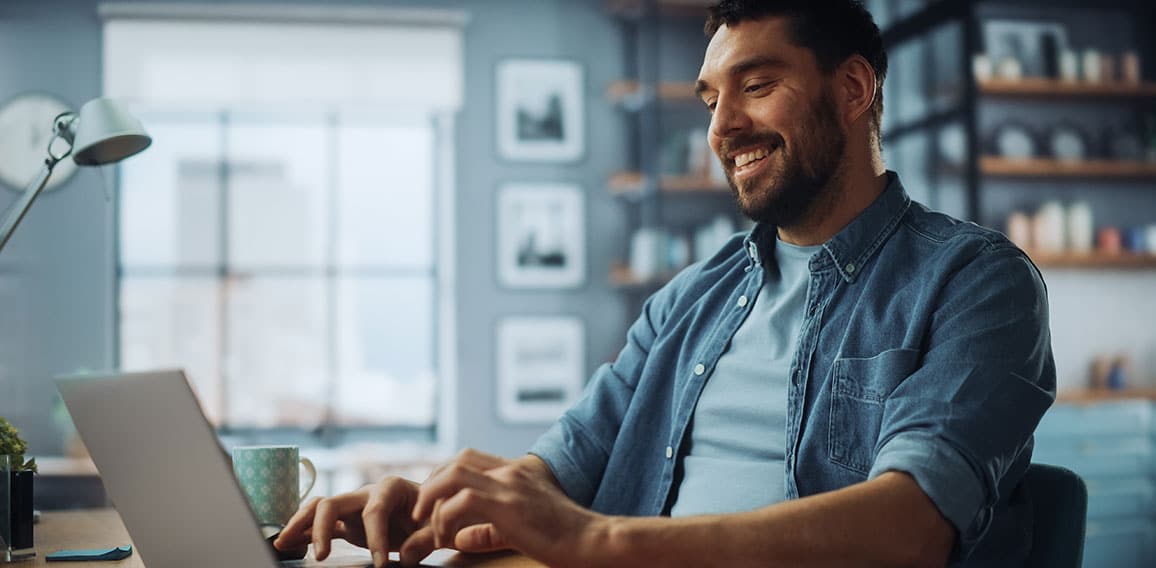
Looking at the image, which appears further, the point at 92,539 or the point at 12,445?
the point at 92,539

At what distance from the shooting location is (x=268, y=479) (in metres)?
1.30

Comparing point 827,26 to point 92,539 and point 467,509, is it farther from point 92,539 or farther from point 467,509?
point 92,539

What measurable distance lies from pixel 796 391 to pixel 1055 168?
3013 mm

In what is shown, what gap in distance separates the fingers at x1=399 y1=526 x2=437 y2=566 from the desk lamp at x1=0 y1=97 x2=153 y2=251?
0.69 metres

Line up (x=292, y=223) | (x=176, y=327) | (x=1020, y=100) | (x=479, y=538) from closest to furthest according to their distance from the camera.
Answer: (x=479, y=538)
(x=1020, y=100)
(x=176, y=327)
(x=292, y=223)

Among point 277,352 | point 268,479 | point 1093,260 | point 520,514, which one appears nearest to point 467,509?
point 520,514

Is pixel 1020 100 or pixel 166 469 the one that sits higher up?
pixel 1020 100

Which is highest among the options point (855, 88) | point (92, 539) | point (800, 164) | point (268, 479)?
point (855, 88)

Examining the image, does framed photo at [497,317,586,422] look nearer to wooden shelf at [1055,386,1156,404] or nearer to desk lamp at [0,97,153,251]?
wooden shelf at [1055,386,1156,404]

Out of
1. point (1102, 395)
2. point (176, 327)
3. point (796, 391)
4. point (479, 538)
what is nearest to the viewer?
point (479, 538)

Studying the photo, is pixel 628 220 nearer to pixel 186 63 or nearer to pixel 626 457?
pixel 186 63

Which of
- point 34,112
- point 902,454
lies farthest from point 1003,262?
point 34,112

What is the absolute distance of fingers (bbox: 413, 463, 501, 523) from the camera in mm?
931

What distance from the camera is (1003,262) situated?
47.6 inches
